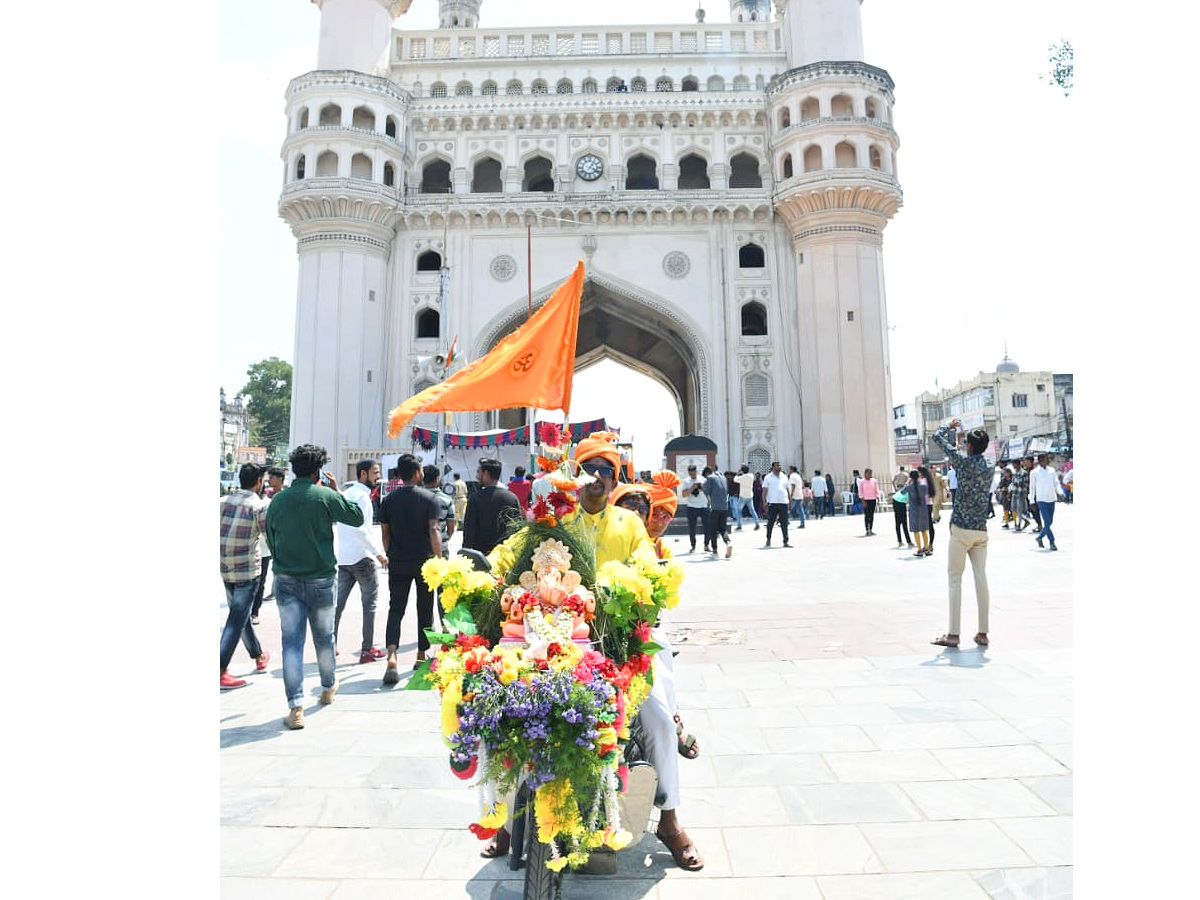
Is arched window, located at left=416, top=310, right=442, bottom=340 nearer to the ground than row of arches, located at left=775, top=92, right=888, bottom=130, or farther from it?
nearer to the ground

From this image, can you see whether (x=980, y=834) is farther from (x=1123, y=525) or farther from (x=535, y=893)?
(x=535, y=893)

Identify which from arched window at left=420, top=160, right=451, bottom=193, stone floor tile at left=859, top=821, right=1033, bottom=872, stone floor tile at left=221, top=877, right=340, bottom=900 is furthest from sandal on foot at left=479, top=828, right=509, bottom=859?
arched window at left=420, top=160, right=451, bottom=193

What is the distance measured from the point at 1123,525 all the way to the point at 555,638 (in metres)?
1.99

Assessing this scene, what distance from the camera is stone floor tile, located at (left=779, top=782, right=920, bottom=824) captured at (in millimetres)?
3250

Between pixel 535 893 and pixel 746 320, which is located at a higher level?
pixel 746 320

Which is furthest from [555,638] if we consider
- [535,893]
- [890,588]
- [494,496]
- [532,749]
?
[890,588]

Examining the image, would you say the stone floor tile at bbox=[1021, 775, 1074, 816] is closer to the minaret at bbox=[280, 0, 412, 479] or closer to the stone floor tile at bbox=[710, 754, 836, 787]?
the stone floor tile at bbox=[710, 754, 836, 787]

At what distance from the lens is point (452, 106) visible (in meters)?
27.5

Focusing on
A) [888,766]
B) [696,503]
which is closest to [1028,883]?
[888,766]

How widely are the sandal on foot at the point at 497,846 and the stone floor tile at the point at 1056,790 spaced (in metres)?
2.44

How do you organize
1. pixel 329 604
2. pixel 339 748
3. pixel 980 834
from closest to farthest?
pixel 980 834 < pixel 339 748 < pixel 329 604

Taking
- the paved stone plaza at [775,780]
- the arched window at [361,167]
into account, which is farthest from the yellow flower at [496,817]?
the arched window at [361,167]

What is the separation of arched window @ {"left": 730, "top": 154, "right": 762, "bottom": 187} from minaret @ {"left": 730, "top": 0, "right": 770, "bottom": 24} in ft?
59.7

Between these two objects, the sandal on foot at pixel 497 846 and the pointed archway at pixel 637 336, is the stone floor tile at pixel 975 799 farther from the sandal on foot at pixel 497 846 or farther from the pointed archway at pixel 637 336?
the pointed archway at pixel 637 336
